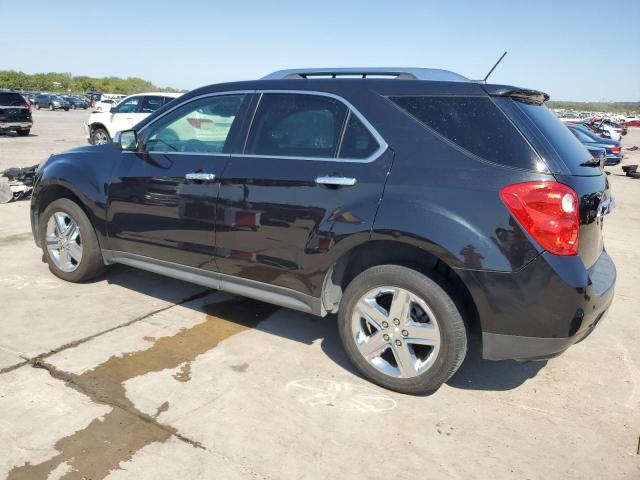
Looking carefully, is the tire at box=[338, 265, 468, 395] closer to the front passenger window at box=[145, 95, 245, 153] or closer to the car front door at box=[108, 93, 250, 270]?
the car front door at box=[108, 93, 250, 270]

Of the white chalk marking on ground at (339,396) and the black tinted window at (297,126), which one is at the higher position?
the black tinted window at (297,126)

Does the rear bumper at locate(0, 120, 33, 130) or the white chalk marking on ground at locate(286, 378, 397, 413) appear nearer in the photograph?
the white chalk marking on ground at locate(286, 378, 397, 413)

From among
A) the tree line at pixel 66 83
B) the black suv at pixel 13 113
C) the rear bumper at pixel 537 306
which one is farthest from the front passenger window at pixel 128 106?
the tree line at pixel 66 83

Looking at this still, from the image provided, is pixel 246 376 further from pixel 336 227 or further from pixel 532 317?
pixel 532 317

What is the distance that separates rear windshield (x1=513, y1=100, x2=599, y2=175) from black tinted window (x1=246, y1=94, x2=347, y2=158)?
109cm

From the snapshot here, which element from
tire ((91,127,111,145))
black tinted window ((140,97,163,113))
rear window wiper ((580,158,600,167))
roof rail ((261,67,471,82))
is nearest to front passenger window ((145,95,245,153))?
roof rail ((261,67,471,82))

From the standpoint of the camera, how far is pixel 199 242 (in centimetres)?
381

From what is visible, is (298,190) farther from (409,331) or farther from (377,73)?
(409,331)

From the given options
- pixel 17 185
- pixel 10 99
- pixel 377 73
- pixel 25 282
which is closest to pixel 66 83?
pixel 10 99

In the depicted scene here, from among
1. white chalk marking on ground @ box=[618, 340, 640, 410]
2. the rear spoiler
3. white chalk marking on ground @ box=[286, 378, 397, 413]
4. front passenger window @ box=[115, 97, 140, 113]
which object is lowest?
white chalk marking on ground @ box=[286, 378, 397, 413]

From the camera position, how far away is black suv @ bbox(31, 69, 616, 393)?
272 centimetres

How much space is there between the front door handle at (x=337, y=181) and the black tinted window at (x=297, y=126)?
18cm

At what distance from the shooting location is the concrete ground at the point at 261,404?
8.33 feet

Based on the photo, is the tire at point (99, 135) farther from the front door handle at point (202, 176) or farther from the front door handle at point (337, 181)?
the front door handle at point (337, 181)
